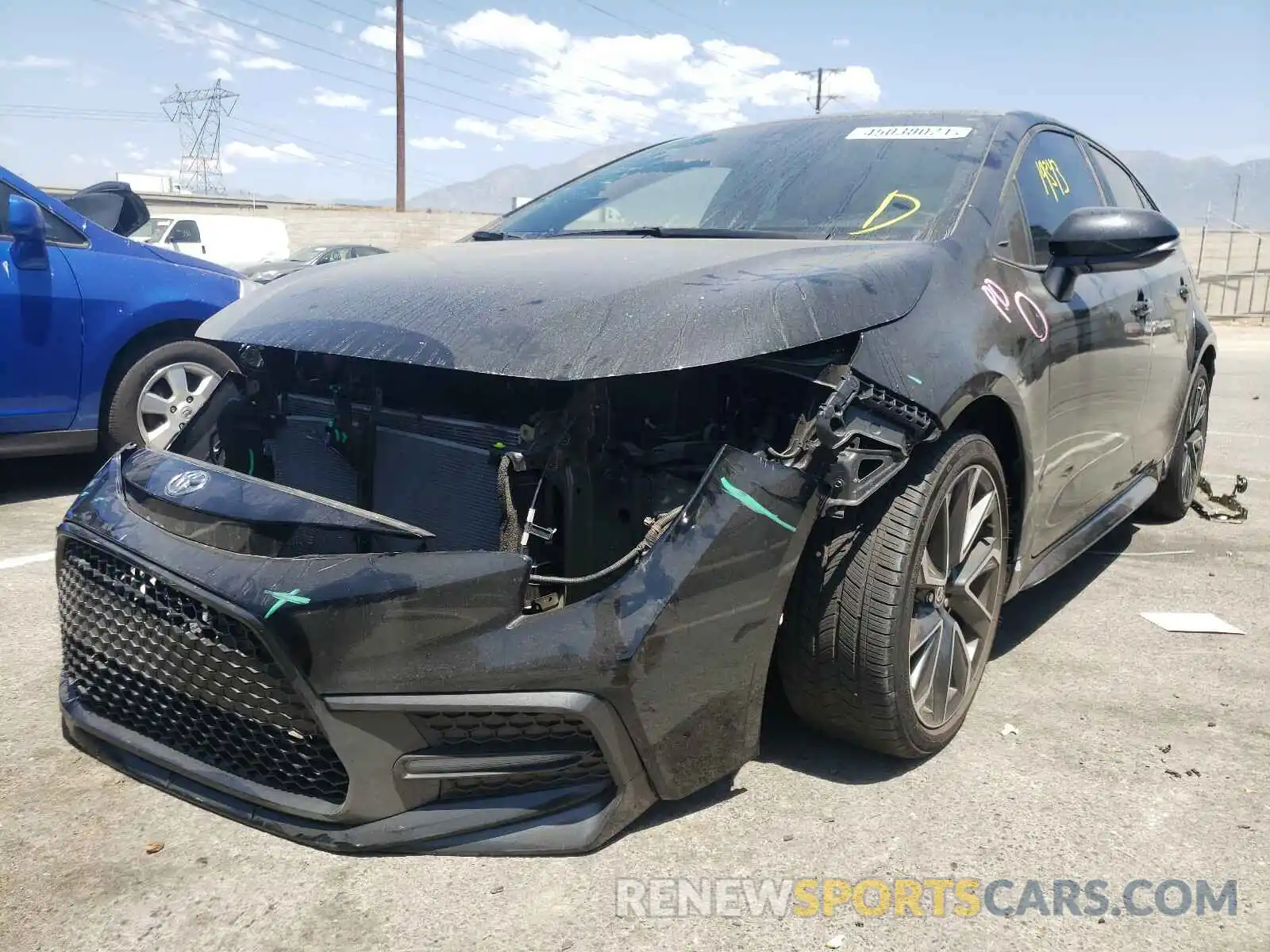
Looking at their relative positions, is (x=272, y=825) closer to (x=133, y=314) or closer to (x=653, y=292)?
(x=653, y=292)

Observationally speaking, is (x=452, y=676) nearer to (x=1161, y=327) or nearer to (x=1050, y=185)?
(x=1050, y=185)

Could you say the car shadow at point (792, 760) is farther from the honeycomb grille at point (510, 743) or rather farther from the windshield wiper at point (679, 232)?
the windshield wiper at point (679, 232)

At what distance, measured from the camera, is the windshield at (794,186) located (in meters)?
2.81

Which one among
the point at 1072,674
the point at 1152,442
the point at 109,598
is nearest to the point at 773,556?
the point at 109,598

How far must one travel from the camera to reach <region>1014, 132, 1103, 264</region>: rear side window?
3.01 metres

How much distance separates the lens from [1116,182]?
4117 millimetres

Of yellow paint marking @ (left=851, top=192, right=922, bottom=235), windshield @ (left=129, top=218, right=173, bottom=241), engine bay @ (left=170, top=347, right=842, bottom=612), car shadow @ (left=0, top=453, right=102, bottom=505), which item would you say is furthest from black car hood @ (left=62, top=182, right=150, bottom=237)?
windshield @ (left=129, top=218, right=173, bottom=241)

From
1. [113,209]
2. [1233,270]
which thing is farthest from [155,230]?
[1233,270]

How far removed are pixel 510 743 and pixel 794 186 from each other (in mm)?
1925

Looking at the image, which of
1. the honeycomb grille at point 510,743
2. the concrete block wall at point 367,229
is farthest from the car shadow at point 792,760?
the concrete block wall at point 367,229

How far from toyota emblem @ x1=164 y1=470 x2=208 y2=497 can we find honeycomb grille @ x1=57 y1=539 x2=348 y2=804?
0.18 meters

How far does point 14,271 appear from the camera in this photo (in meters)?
4.51

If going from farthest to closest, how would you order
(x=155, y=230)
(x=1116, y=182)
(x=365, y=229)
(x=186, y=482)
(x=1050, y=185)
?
(x=365, y=229) < (x=155, y=230) < (x=1116, y=182) < (x=1050, y=185) < (x=186, y=482)

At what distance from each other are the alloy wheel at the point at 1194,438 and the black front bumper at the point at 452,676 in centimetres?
357
